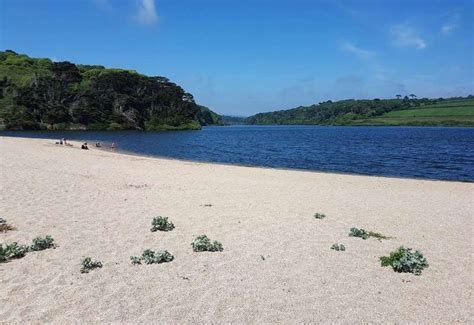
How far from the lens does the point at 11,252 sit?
30.7 ft

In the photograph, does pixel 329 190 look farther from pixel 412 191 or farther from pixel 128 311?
pixel 128 311

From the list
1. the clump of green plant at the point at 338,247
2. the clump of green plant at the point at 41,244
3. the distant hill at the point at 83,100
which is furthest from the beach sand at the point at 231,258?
the distant hill at the point at 83,100

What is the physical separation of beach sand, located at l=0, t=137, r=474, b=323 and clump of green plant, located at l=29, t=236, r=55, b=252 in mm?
259

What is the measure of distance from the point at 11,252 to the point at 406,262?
934 centimetres

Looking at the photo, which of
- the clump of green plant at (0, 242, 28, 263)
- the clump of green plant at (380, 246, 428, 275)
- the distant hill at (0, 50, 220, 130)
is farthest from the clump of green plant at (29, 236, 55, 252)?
the distant hill at (0, 50, 220, 130)

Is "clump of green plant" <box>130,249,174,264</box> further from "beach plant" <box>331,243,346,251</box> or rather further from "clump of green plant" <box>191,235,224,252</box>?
"beach plant" <box>331,243,346,251</box>

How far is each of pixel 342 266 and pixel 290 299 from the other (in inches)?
97.6

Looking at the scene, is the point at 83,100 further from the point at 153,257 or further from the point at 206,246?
the point at 153,257

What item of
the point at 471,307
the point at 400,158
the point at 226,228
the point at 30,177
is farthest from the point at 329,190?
the point at 400,158

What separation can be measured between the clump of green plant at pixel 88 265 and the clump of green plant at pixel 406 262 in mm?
6784

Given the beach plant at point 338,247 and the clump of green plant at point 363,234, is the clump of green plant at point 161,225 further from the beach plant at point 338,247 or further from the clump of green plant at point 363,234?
the clump of green plant at point 363,234

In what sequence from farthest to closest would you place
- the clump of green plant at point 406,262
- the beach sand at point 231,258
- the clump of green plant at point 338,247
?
the clump of green plant at point 338,247
the clump of green plant at point 406,262
the beach sand at point 231,258

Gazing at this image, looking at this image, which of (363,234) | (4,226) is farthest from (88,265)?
(363,234)

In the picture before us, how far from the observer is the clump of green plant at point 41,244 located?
988cm
